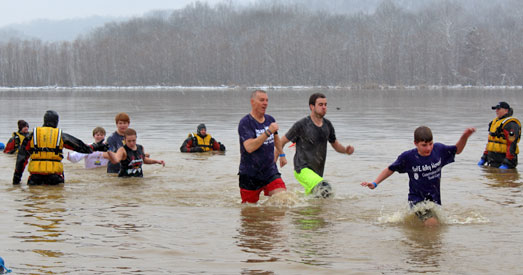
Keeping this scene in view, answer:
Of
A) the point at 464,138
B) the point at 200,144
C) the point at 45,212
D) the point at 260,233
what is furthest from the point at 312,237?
the point at 200,144

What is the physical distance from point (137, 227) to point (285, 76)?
5989 inches

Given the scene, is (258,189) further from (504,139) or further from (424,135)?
(504,139)

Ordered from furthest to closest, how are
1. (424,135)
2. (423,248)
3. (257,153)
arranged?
(257,153), (424,135), (423,248)

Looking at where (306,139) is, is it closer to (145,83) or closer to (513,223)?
(513,223)

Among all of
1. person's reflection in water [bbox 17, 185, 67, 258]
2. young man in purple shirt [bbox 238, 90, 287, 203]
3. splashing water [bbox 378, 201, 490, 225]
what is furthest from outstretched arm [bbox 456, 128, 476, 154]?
person's reflection in water [bbox 17, 185, 67, 258]

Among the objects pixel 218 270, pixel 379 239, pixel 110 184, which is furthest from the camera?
pixel 110 184

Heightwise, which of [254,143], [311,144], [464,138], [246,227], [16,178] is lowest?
A: [246,227]

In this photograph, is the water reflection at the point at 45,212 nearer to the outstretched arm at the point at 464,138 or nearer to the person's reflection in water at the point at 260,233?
the person's reflection in water at the point at 260,233

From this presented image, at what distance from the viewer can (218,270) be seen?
6.83 m

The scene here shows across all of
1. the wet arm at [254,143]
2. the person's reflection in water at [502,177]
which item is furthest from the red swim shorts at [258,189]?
the person's reflection in water at [502,177]

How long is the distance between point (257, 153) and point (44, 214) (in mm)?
3267

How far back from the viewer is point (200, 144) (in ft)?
65.9

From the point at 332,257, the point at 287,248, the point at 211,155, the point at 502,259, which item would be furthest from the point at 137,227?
the point at 211,155

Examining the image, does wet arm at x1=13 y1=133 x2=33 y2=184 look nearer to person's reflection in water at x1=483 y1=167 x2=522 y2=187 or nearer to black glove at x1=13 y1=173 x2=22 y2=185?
black glove at x1=13 y1=173 x2=22 y2=185
